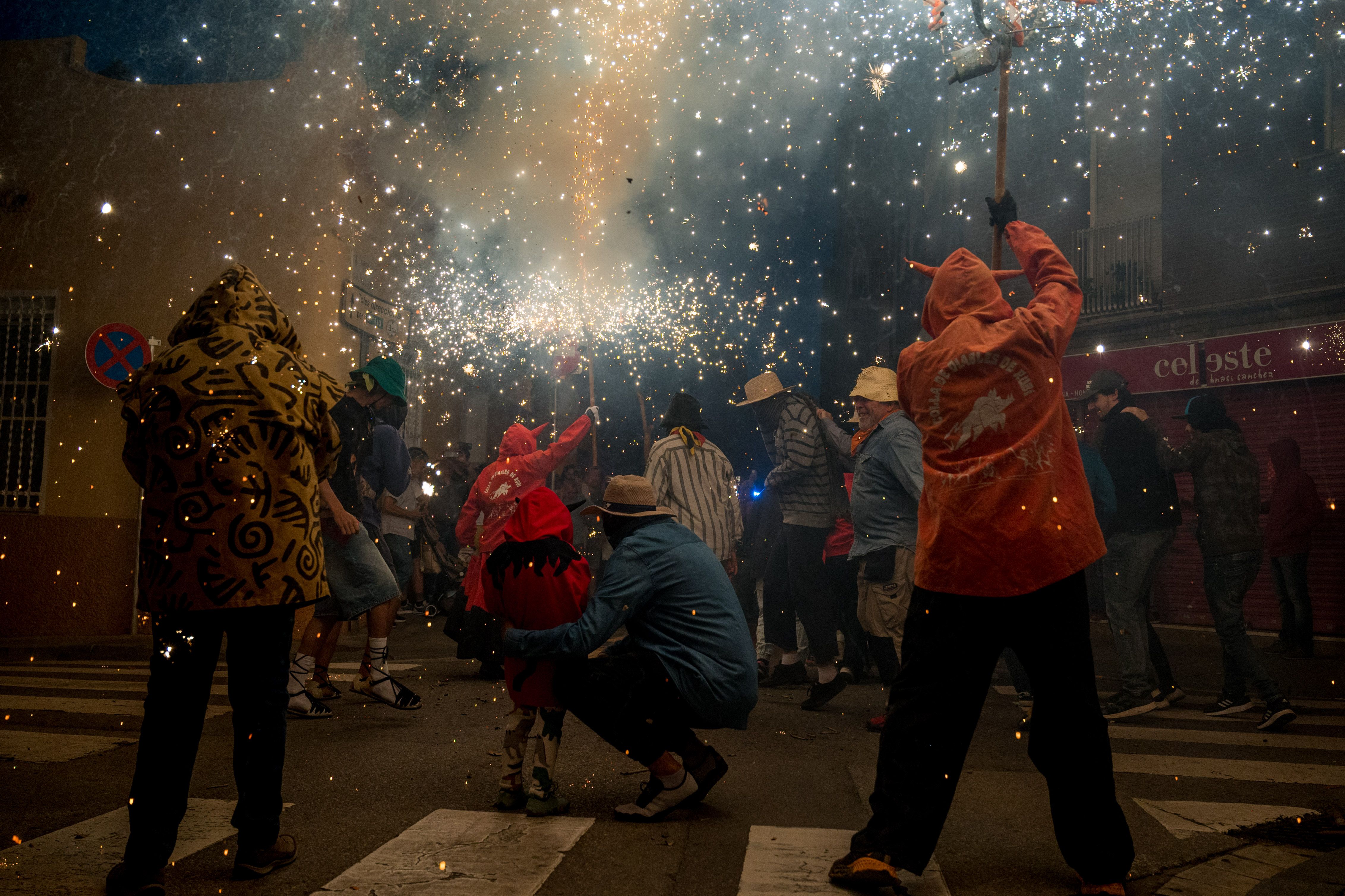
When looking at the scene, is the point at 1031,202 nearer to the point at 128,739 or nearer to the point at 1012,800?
the point at 1012,800

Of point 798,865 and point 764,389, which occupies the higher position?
point 764,389

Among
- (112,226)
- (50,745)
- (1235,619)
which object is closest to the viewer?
(50,745)

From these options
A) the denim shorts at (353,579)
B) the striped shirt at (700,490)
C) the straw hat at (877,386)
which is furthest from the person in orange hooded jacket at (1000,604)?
the striped shirt at (700,490)

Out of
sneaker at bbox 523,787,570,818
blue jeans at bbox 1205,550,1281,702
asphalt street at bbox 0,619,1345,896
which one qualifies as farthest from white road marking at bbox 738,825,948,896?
blue jeans at bbox 1205,550,1281,702

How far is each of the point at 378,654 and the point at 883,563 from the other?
2968 millimetres

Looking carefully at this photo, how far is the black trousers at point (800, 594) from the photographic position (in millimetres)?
6160

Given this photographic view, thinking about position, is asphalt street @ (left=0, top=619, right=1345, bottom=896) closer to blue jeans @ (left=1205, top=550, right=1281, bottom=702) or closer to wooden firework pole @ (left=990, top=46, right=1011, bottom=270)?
blue jeans @ (left=1205, top=550, right=1281, bottom=702)

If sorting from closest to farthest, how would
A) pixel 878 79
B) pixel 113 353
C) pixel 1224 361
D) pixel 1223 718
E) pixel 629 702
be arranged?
1. pixel 629 702
2. pixel 1223 718
3. pixel 113 353
4. pixel 1224 361
5. pixel 878 79

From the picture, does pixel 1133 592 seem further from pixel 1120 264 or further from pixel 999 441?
pixel 1120 264

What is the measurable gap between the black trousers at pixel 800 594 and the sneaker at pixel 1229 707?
2.35m

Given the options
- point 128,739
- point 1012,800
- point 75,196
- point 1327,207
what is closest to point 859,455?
point 1012,800

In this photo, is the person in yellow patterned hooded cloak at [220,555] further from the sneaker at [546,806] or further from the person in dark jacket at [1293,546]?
the person in dark jacket at [1293,546]

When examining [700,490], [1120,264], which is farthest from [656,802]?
[1120,264]

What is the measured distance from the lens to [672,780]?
3434mm
